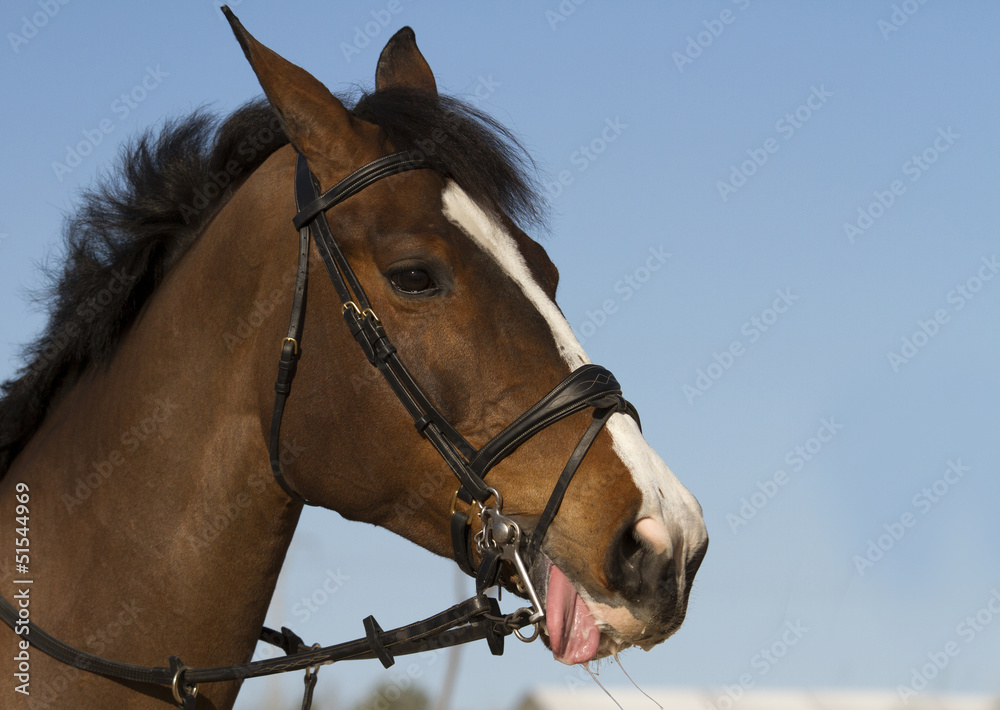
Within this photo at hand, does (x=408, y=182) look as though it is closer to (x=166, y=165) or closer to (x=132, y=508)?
(x=166, y=165)

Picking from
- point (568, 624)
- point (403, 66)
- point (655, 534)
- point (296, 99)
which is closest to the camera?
point (655, 534)

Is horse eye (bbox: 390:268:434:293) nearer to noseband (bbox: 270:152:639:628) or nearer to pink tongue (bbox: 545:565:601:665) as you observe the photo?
noseband (bbox: 270:152:639:628)

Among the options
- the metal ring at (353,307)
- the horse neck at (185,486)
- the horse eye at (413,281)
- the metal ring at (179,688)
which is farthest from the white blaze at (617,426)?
the metal ring at (179,688)

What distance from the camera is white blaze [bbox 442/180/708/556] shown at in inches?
110

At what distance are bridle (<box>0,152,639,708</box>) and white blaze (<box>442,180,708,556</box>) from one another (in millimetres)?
97

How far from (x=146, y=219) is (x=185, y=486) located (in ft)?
4.21

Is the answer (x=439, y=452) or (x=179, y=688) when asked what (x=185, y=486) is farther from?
(x=439, y=452)

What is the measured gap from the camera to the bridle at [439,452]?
2969 mm

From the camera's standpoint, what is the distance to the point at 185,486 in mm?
3443

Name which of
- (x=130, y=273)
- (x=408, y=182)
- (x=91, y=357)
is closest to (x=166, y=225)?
(x=130, y=273)

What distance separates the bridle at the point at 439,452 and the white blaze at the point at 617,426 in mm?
97

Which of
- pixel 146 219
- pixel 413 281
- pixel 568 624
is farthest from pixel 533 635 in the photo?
pixel 146 219

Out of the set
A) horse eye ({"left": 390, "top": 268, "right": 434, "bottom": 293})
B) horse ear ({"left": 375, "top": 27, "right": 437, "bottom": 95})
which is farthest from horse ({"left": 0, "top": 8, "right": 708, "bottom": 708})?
horse ear ({"left": 375, "top": 27, "right": 437, "bottom": 95})

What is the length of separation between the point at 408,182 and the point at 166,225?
1.25m
